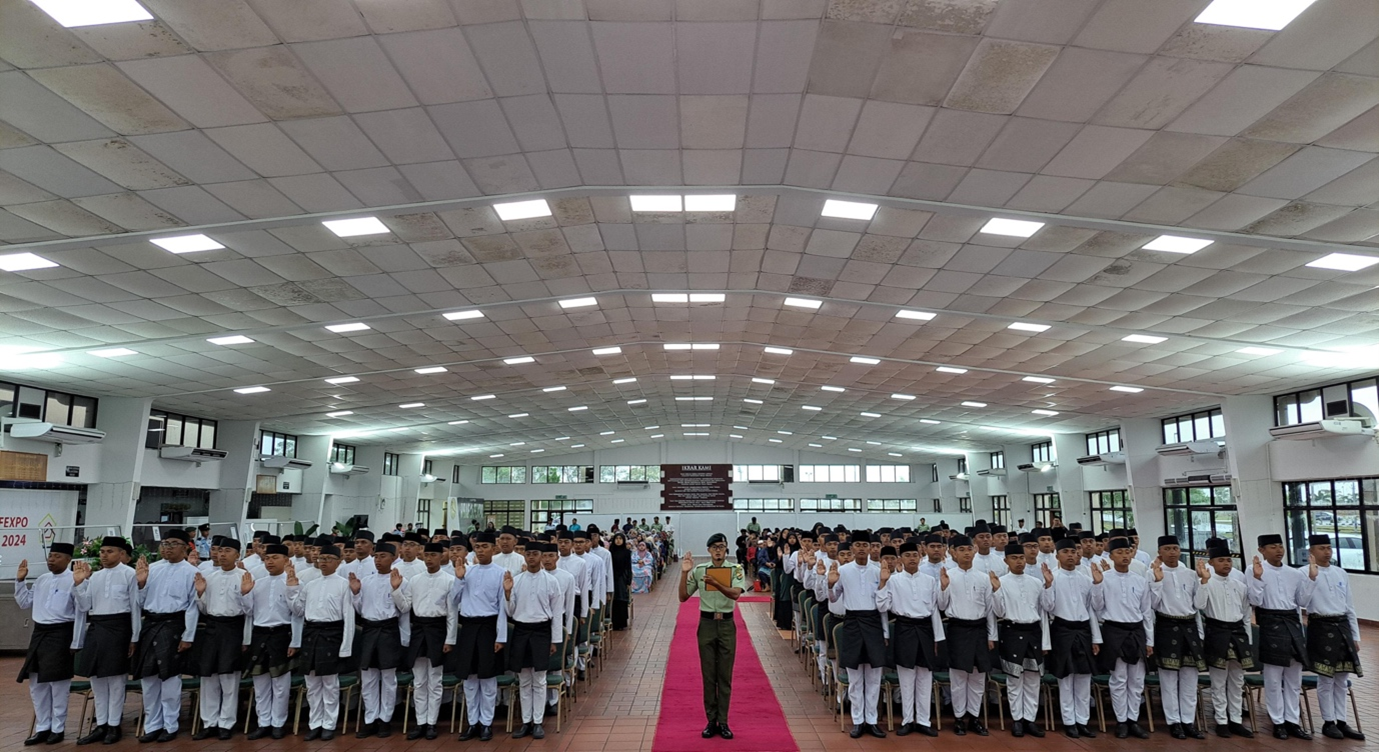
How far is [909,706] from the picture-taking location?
24.7 feet

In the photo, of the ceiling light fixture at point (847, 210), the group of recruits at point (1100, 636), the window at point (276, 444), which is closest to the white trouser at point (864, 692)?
the group of recruits at point (1100, 636)

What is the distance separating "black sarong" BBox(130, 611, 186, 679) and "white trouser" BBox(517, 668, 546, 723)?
10.6 feet

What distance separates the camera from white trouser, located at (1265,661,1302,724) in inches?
292

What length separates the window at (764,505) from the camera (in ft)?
121

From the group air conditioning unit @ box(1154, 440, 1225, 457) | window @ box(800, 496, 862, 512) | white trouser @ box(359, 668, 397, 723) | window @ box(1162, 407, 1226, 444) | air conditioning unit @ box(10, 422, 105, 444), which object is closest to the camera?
white trouser @ box(359, 668, 397, 723)

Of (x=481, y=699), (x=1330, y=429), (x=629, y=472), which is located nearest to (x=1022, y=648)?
(x=481, y=699)

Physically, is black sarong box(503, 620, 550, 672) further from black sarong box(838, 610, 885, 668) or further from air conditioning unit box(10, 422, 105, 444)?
air conditioning unit box(10, 422, 105, 444)

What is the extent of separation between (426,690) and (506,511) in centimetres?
3101

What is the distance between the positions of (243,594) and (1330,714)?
10.2m

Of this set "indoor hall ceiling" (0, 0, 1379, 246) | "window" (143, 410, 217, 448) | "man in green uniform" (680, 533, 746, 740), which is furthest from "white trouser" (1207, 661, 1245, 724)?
"window" (143, 410, 217, 448)

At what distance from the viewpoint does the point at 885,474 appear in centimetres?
3744

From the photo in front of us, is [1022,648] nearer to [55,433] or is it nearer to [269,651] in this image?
[269,651]

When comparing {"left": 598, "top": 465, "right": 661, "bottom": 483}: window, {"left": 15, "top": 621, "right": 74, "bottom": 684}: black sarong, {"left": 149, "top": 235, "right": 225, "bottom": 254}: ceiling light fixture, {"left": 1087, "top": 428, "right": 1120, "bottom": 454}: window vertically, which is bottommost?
{"left": 15, "top": 621, "right": 74, "bottom": 684}: black sarong

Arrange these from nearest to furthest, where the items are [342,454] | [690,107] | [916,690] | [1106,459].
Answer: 1. [690,107]
2. [916,690]
3. [1106,459]
4. [342,454]
